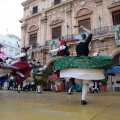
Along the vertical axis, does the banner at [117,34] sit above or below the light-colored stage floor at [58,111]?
above

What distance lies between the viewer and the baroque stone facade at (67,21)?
14211 millimetres

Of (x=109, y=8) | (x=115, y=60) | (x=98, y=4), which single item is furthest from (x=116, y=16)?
(x=115, y=60)

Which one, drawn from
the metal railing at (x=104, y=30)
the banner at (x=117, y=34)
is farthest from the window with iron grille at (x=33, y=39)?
the banner at (x=117, y=34)

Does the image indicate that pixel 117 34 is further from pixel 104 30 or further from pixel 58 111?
pixel 58 111

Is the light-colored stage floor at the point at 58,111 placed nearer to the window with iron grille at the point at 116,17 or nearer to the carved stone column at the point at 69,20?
the window with iron grille at the point at 116,17

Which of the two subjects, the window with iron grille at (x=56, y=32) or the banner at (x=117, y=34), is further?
the window with iron grille at (x=56, y=32)

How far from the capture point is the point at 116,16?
47.6 ft

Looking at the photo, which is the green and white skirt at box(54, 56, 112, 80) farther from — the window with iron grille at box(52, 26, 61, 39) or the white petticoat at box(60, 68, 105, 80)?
the window with iron grille at box(52, 26, 61, 39)

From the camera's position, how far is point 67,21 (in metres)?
17.2

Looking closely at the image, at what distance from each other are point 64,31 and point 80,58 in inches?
561

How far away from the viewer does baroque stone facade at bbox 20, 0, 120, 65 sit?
14211mm

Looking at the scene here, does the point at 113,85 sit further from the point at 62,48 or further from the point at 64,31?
the point at 62,48

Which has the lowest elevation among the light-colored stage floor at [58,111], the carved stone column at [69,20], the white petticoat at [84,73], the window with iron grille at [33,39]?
the light-colored stage floor at [58,111]

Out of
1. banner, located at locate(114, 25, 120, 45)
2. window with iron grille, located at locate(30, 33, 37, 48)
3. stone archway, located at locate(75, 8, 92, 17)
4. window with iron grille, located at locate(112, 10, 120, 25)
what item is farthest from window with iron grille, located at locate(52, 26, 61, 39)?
banner, located at locate(114, 25, 120, 45)
